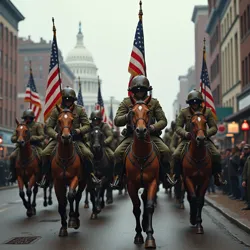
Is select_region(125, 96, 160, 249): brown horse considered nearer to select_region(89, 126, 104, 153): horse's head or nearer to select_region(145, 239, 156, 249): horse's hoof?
select_region(145, 239, 156, 249): horse's hoof

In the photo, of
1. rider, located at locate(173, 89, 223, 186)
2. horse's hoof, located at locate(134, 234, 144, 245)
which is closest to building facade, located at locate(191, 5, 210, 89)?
rider, located at locate(173, 89, 223, 186)

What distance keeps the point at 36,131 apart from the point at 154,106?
261 inches

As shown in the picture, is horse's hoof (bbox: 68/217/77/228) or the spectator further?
the spectator

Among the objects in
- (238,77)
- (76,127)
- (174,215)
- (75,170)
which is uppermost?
(238,77)

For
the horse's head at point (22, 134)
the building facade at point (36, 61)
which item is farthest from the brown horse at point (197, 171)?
the building facade at point (36, 61)

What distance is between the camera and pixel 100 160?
18.8 m

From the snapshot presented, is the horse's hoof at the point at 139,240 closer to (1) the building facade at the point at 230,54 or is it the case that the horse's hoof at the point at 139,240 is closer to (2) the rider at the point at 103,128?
(2) the rider at the point at 103,128

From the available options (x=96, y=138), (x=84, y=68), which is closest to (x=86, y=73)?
(x=84, y=68)

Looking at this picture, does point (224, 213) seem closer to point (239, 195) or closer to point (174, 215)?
point (174, 215)

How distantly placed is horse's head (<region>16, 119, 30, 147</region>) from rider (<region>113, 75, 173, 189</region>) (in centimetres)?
534

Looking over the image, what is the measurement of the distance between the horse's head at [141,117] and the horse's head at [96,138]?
23.8 feet

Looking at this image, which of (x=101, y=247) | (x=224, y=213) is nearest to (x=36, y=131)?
(x=224, y=213)

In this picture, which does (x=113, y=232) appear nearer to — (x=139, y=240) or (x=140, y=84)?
(x=139, y=240)

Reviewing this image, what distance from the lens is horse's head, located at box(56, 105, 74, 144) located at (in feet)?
38.7
